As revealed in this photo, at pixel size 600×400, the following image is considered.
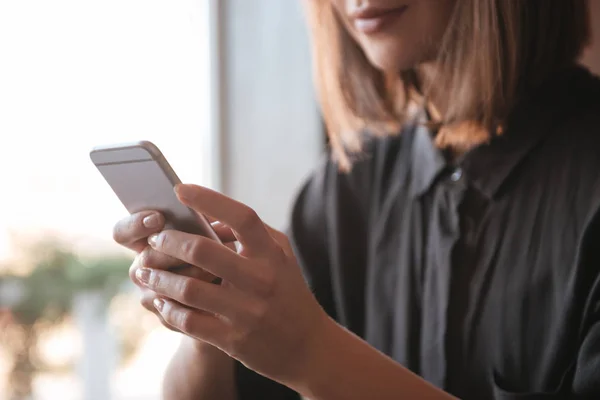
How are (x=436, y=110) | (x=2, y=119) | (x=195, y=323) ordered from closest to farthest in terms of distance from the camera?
1. (x=195, y=323)
2. (x=436, y=110)
3. (x=2, y=119)

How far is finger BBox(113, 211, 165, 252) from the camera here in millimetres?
473

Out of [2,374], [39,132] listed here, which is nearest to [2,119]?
[39,132]

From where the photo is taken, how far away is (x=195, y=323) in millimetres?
442

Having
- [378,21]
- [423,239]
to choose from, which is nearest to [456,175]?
[423,239]

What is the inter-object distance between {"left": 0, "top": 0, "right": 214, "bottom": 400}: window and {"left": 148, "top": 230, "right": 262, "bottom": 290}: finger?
63 centimetres

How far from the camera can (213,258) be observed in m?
0.42

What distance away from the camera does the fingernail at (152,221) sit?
47 cm

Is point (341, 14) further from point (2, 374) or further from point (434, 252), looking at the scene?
point (2, 374)

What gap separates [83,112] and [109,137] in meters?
0.06

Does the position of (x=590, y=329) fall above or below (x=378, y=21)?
below

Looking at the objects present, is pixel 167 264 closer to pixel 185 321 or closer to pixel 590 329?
pixel 185 321

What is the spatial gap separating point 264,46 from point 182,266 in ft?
2.23

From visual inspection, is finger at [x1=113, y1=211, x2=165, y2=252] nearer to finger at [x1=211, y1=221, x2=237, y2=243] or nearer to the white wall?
finger at [x1=211, y1=221, x2=237, y2=243]

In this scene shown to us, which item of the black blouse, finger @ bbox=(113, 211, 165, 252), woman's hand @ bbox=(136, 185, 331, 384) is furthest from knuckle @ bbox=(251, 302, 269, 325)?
the black blouse
